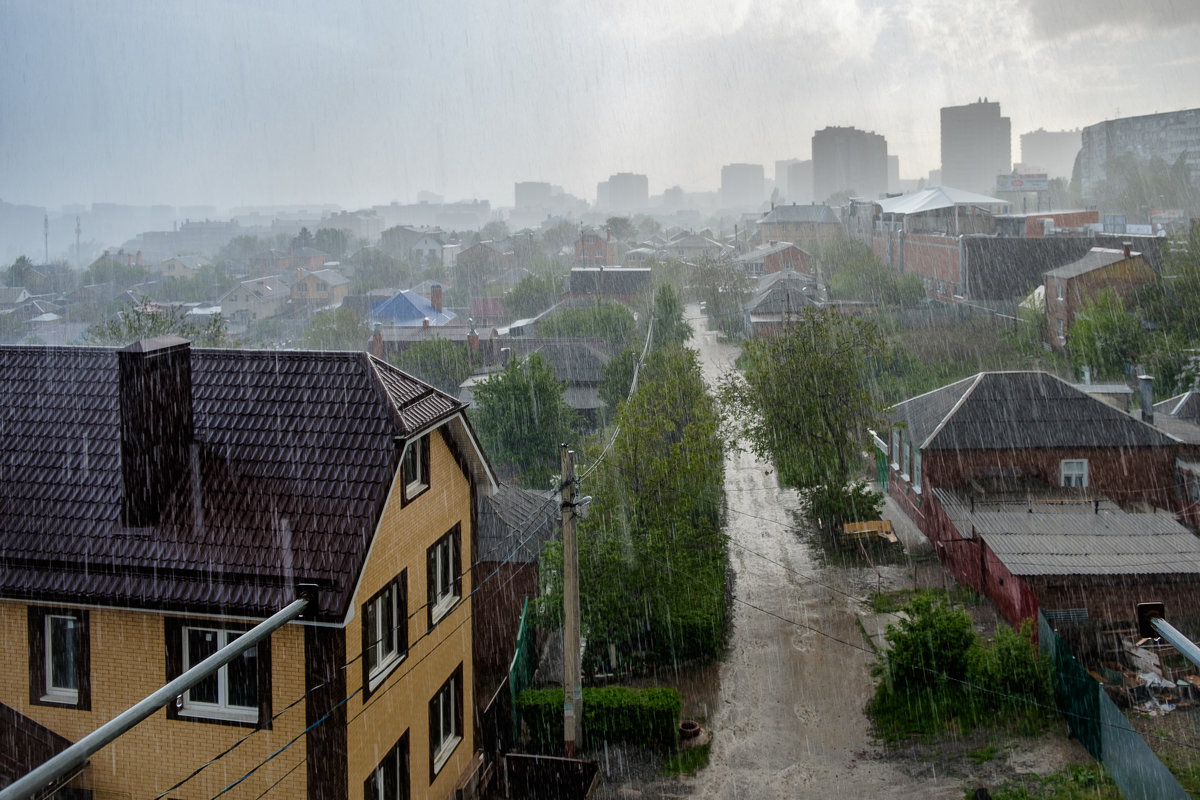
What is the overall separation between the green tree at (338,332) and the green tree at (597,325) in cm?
1131

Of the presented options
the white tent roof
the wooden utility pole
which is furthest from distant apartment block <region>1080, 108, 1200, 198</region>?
the wooden utility pole

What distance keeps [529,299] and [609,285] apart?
6.29 m

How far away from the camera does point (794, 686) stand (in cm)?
1368

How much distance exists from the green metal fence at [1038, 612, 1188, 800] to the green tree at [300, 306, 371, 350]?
40535 millimetres

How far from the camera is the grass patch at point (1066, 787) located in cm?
1020

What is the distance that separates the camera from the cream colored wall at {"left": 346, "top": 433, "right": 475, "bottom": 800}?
26.1 ft

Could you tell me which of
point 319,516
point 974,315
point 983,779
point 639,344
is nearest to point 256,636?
point 319,516

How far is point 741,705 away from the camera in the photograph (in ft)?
43.4

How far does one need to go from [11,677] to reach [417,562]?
357 cm

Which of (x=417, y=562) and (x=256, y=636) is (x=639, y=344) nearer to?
(x=417, y=562)

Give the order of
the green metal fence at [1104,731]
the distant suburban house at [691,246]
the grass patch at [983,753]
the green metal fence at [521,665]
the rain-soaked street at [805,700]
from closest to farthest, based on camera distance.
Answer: the green metal fence at [1104,731]
the rain-soaked street at [805,700]
the grass patch at [983,753]
the green metal fence at [521,665]
the distant suburban house at [691,246]

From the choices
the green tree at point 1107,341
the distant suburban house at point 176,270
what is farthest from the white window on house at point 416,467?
the distant suburban house at point 176,270

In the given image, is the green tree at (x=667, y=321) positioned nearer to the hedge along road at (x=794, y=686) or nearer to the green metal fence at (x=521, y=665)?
the hedge along road at (x=794, y=686)

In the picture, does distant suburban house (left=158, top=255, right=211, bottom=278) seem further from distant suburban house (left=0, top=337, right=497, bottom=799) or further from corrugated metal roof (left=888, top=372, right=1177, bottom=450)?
distant suburban house (left=0, top=337, right=497, bottom=799)
